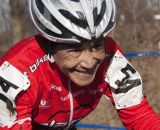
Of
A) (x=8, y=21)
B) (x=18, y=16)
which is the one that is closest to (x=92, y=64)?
(x=18, y=16)

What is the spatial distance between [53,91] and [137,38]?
4.18m

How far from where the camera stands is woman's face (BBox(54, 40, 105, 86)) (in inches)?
93.3

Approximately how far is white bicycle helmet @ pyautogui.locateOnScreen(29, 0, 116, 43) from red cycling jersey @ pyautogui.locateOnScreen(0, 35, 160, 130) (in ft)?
0.60

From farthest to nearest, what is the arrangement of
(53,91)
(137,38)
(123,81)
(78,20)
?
(137,38) → (123,81) → (53,91) → (78,20)

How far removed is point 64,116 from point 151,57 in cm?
311

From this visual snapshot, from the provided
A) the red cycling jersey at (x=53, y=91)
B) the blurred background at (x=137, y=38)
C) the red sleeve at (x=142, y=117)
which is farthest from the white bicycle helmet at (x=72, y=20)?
the blurred background at (x=137, y=38)

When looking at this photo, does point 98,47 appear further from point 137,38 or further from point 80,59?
point 137,38

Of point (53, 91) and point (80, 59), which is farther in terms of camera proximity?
point (53, 91)

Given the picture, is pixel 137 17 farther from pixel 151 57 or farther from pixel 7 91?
pixel 7 91

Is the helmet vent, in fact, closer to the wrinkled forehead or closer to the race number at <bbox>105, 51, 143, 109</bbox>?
the wrinkled forehead

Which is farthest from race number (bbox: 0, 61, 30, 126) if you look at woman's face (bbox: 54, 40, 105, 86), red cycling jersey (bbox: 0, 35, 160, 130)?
woman's face (bbox: 54, 40, 105, 86)

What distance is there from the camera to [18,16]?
993 cm

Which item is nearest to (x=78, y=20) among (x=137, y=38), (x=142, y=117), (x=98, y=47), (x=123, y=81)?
Result: (x=98, y=47)

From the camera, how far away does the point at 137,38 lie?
6.68 metres
